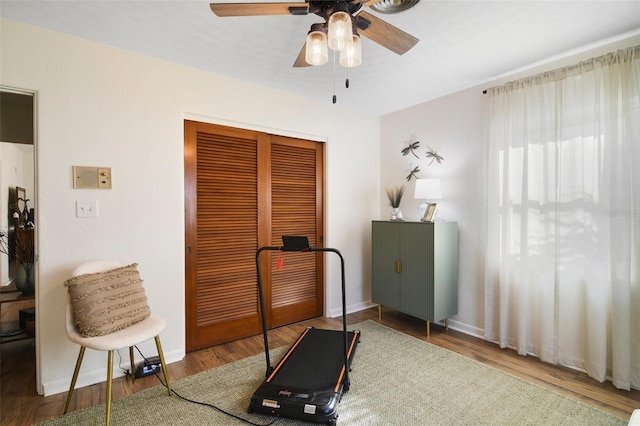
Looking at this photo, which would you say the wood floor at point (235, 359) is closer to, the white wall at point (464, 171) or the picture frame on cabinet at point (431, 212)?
the white wall at point (464, 171)

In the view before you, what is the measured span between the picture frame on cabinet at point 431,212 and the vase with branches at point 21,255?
3.80m

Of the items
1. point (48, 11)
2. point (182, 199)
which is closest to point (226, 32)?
point (48, 11)

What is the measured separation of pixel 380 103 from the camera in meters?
3.64

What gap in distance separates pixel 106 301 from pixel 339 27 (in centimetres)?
215

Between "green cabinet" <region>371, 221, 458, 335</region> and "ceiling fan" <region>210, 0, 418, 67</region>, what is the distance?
199 cm

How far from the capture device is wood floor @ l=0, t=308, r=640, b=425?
1.99 m

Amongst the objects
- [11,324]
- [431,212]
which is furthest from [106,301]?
[431,212]

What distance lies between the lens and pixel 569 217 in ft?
8.02

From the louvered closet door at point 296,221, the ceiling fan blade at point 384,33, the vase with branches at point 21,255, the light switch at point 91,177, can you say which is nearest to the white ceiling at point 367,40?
the ceiling fan blade at point 384,33

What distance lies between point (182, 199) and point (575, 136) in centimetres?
336

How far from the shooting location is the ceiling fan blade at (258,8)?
139 centimetres

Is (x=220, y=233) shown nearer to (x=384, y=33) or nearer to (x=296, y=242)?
(x=296, y=242)

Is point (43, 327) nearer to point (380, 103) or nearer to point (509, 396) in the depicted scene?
point (509, 396)

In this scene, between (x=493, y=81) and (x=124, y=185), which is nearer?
(x=124, y=185)
